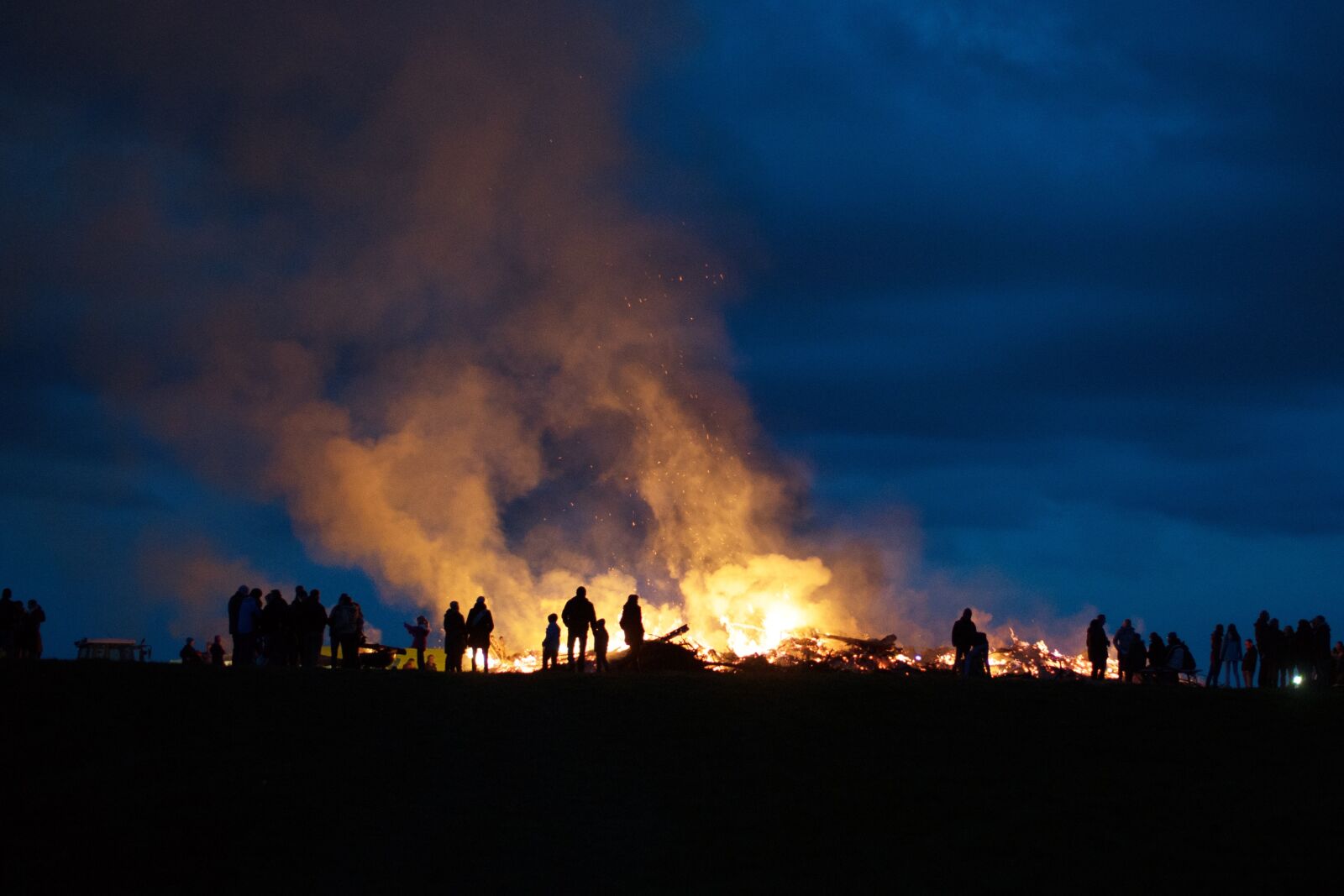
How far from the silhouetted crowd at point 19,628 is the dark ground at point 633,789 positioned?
7.45 metres

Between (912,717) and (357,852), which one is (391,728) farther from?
(912,717)

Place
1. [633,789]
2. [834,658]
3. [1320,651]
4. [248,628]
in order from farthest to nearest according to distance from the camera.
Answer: [834,658]
[1320,651]
[248,628]
[633,789]

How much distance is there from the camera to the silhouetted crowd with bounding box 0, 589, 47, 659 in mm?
33062

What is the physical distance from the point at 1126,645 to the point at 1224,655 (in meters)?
2.90

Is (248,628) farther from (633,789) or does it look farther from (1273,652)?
(1273,652)

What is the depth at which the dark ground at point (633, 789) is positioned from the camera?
17.2 meters

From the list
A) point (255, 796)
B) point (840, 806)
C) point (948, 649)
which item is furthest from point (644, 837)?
point (948, 649)

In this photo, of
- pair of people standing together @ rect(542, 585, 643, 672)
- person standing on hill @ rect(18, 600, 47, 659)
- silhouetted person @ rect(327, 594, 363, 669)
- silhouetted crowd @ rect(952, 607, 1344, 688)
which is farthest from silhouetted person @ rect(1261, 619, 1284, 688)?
person standing on hill @ rect(18, 600, 47, 659)

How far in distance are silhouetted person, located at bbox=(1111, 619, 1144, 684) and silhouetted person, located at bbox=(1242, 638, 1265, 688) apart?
117 inches

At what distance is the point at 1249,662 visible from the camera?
38625 mm

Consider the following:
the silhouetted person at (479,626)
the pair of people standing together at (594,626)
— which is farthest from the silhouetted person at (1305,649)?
the silhouetted person at (479,626)

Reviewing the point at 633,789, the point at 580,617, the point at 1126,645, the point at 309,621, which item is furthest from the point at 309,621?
the point at 1126,645

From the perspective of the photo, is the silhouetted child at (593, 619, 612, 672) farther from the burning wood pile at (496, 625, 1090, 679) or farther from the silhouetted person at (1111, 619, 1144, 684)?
the silhouetted person at (1111, 619, 1144, 684)

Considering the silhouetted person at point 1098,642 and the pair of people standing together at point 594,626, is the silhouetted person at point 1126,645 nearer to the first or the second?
the silhouetted person at point 1098,642
